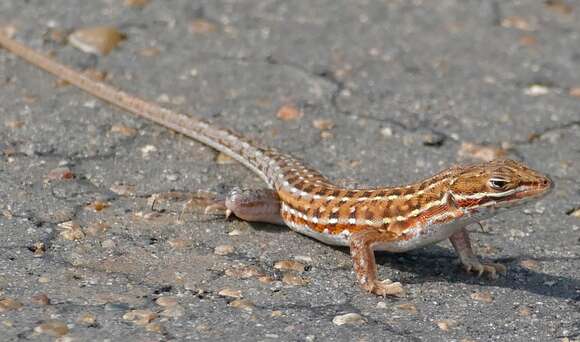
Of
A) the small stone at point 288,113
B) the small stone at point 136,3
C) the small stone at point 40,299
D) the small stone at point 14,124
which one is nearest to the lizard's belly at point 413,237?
the small stone at point 40,299

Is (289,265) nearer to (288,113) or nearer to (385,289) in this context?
(385,289)

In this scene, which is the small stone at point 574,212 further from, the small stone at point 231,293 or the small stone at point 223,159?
the small stone at point 231,293

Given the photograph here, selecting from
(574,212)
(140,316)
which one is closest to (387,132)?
(574,212)

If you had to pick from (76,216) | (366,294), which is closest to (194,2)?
(76,216)

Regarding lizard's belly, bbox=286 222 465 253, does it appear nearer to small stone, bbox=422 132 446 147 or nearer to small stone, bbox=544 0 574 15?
small stone, bbox=422 132 446 147

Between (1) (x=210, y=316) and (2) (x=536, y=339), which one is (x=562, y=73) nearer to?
(2) (x=536, y=339)

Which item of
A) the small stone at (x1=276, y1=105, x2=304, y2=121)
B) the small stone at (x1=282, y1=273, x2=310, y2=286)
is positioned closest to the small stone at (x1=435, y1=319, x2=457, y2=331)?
the small stone at (x1=282, y1=273, x2=310, y2=286)
